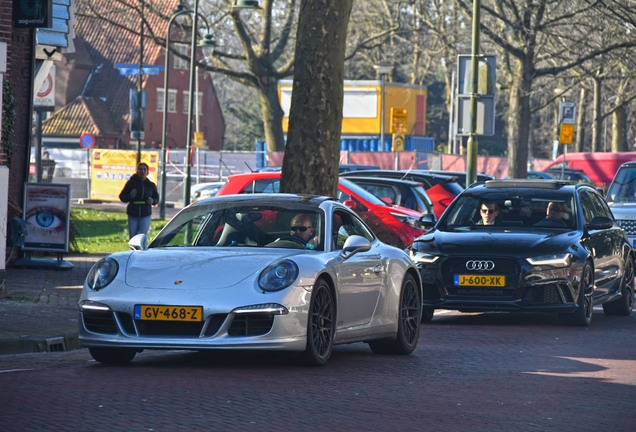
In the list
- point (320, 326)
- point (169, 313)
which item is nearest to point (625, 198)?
point (320, 326)

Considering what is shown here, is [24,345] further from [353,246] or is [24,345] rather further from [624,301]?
[624,301]

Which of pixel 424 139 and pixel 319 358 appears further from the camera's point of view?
pixel 424 139

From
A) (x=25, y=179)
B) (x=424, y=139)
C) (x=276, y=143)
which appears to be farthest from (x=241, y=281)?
(x=424, y=139)

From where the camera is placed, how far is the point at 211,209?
8.81 meters

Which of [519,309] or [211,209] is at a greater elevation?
[211,209]

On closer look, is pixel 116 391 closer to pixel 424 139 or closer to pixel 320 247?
pixel 320 247

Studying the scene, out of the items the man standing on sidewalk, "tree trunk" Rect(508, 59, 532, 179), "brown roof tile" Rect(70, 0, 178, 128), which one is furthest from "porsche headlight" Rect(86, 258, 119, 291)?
"brown roof tile" Rect(70, 0, 178, 128)

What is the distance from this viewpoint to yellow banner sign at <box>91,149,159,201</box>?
44719mm

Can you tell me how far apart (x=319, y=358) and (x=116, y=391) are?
178 cm

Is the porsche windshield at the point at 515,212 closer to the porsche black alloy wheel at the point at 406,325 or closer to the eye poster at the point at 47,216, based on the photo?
the porsche black alloy wheel at the point at 406,325

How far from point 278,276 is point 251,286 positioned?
0.76ft

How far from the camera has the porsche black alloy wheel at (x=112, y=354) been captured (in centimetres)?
788

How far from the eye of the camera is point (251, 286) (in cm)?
750

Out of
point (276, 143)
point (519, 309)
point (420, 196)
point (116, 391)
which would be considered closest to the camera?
point (116, 391)
